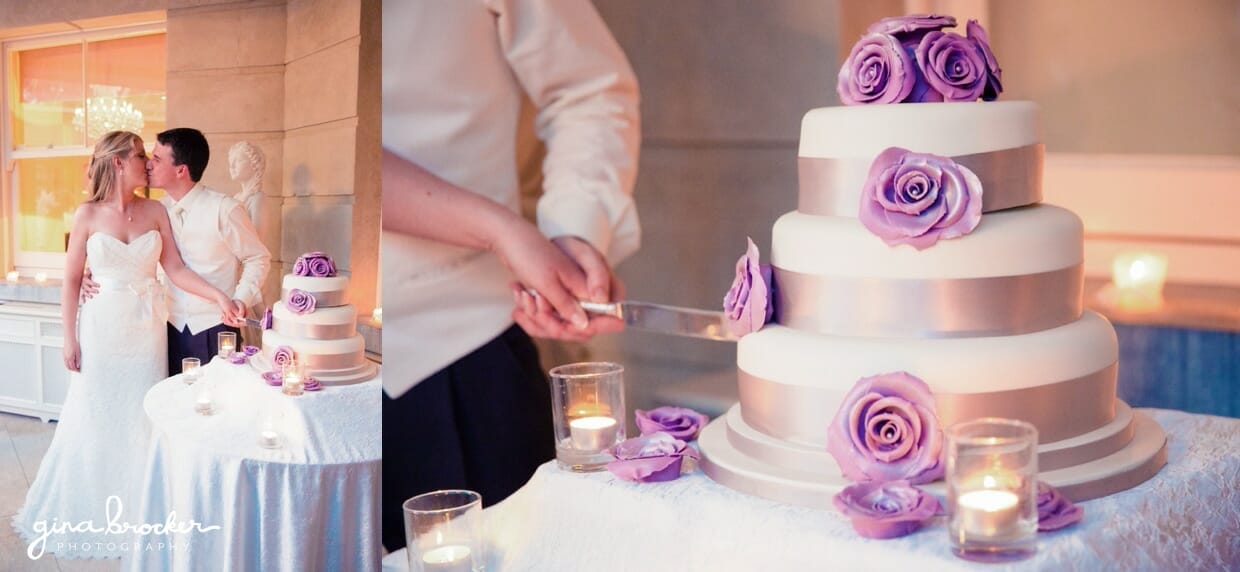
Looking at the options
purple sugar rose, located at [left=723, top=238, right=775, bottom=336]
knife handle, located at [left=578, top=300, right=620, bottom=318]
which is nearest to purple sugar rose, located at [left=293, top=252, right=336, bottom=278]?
knife handle, located at [left=578, top=300, right=620, bottom=318]

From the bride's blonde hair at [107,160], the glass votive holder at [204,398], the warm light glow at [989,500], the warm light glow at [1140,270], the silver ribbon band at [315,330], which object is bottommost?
the glass votive holder at [204,398]

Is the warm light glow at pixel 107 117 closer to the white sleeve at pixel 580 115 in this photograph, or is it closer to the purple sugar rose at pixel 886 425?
the white sleeve at pixel 580 115

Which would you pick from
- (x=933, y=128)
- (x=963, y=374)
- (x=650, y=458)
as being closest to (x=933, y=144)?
(x=933, y=128)

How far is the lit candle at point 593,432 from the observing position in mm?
1503

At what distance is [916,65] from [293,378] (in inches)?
48.1

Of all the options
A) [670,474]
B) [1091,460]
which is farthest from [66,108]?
[1091,460]

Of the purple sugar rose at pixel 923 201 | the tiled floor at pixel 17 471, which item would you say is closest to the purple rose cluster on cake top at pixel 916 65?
the purple sugar rose at pixel 923 201

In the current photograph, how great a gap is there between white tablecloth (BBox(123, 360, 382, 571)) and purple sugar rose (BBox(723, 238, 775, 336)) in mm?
811

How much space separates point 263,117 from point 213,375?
19.0 inches

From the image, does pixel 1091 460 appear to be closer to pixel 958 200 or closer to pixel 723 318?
pixel 958 200

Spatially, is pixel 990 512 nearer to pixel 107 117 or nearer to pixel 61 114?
pixel 107 117

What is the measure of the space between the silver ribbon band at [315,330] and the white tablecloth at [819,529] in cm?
56

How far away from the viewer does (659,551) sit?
4.48ft

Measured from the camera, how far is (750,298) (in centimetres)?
141
